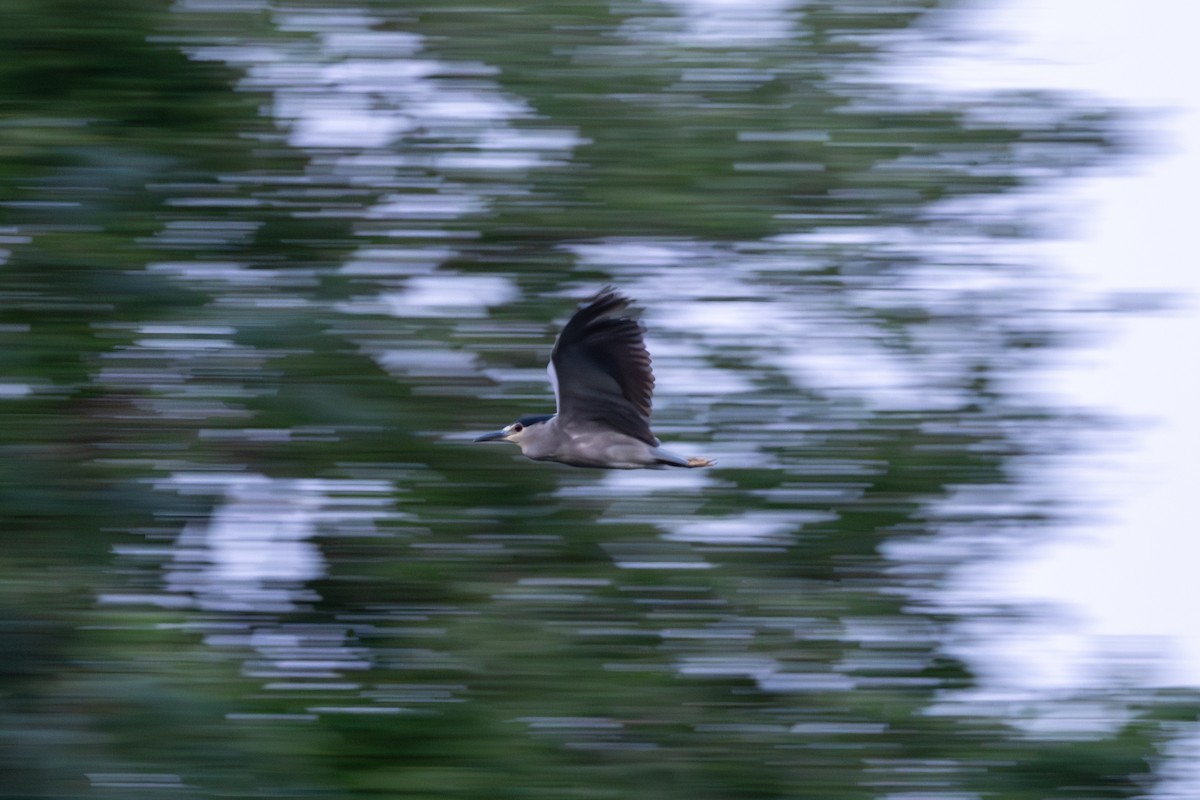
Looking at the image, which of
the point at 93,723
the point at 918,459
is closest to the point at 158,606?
the point at 93,723

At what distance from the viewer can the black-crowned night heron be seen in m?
3.97

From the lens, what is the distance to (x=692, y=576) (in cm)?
470

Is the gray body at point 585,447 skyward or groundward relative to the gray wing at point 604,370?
groundward

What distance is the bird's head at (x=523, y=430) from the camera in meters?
4.02

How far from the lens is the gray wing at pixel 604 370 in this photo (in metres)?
4.01

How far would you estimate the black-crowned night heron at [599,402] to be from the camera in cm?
397

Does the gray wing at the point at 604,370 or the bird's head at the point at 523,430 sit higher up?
the gray wing at the point at 604,370

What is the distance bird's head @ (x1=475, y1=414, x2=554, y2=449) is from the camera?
13.2ft

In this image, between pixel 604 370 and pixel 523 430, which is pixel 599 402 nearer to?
pixel 604 370

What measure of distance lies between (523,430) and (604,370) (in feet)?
0.86

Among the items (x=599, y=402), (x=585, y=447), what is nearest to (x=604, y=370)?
(x=599, y=402)

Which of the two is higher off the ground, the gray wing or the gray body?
the gray wing

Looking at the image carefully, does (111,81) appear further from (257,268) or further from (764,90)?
(764,90)

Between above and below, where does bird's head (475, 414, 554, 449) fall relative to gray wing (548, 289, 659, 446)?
below
